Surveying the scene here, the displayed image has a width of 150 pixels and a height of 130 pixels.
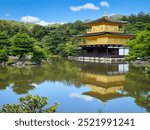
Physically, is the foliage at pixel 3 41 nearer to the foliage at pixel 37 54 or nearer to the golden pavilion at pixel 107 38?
the foliage at pixel 37 54

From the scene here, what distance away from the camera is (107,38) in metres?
15.4

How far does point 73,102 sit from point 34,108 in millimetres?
1976

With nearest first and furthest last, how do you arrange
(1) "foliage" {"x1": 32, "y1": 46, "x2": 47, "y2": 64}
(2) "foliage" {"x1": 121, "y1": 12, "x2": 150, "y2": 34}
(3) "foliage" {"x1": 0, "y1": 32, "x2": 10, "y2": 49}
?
(1) "foliage" {"x1": 32, "y1": 46, "x2": 47, "y2": 64} < (3) "foliage" {"x1": 0, "y1": 32, "x2": 10, "y2": 49} < (2) "foliage" {"x1": 121, "y1": 12, "x2": 150, "y2": 34}

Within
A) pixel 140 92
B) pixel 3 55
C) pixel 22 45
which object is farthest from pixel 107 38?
pixel 140 92

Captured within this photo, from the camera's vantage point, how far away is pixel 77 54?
18766 millimetres

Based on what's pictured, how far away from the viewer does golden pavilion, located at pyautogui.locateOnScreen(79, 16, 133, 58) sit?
611 inches

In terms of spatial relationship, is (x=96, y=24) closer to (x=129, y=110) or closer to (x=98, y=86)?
(x=98, y=86)

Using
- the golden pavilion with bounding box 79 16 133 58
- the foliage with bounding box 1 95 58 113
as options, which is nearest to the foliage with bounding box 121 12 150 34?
the golden pavilion with bounding box 79 16 133 58

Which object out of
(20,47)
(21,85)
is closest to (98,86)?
(21,85)

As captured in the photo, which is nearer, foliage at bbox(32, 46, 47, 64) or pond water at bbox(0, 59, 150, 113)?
pond water at bbox(0, 59, 150, 113)

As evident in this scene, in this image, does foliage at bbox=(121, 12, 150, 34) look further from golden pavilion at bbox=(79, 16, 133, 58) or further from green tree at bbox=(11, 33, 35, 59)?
green tree at bbox=(11, 33, 35, 59)

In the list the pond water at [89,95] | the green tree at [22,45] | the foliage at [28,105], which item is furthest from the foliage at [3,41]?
the foliage at [28,105]

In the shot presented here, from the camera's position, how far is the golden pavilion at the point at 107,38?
1552 centimetres

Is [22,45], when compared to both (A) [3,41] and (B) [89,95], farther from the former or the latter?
(B) [89,95]
